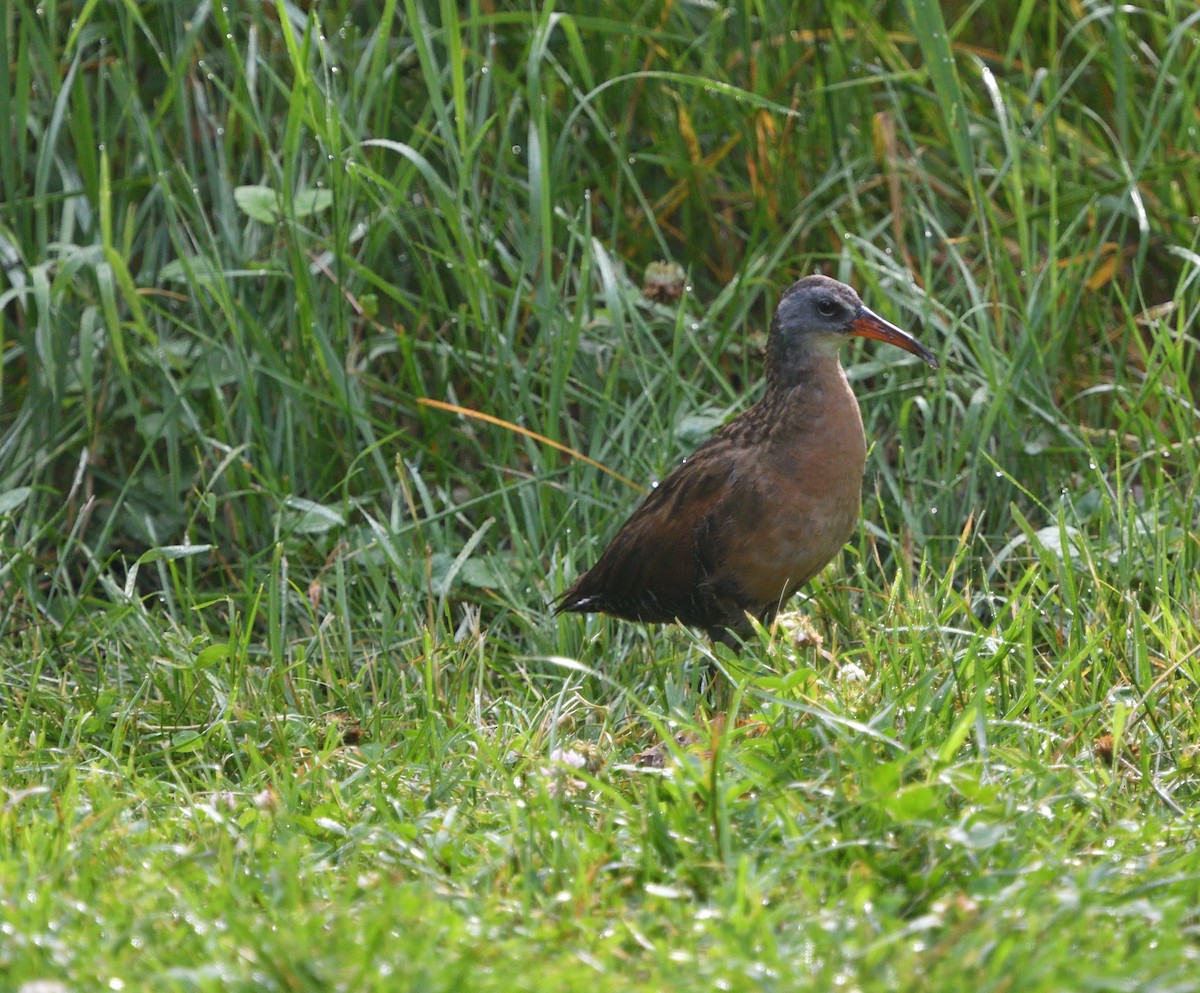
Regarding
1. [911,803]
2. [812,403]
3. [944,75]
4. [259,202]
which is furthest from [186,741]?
[944,75]

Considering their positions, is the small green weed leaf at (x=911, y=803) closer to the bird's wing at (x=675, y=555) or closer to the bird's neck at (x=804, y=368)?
the bird's wing at (x=675, y=555)

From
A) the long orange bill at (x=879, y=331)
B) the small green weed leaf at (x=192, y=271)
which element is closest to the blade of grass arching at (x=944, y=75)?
the long orange bill at (x=879, y=331)

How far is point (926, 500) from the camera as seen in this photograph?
494 centimetres

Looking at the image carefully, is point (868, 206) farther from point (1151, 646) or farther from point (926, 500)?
point (1151, 646)

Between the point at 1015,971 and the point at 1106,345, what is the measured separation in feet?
11.5

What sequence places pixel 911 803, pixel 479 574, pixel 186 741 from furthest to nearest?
pixel 479 574
pixel 186 741
pixel 911 803

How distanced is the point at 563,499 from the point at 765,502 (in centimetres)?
114

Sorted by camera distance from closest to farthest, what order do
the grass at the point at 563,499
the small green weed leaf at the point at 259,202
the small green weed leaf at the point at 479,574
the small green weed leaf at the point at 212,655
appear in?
the grass at the point at 563,499, the small green weed leaf at the point at 212,655, the small green weed leaf at the point at 479,574, the small green weed leaf at the point at 259,202

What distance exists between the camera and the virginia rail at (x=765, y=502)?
3.98 meters

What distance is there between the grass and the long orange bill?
0.46 m

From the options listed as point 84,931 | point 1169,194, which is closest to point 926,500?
point 1169,194

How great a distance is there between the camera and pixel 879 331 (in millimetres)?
4242

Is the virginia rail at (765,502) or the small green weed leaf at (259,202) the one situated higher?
the small green weed leaf at (259,202)

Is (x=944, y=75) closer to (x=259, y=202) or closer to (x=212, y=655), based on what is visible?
(x=259, y=202)
